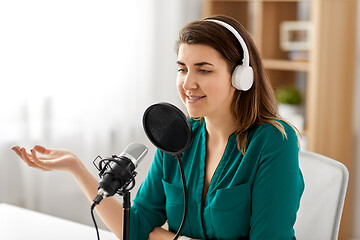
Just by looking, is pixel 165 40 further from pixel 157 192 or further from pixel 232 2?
pixel 157 192

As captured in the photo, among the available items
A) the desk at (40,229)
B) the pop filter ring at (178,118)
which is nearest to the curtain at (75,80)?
the desk at (40,229)

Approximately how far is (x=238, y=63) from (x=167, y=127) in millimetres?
382

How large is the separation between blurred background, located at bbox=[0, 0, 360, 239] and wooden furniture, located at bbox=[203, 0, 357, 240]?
34 mm

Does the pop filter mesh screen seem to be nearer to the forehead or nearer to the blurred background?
the forehead

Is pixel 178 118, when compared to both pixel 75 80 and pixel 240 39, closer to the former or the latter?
pixel 240 39

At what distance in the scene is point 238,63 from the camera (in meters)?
1.39

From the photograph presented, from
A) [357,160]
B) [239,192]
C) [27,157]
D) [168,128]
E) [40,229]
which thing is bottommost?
[357,160]

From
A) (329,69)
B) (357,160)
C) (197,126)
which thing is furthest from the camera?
(357,160)

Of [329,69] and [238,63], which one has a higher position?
[238,63]

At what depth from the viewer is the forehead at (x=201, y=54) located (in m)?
1.34

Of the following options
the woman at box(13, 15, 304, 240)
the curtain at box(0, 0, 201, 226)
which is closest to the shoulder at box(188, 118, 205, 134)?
the woman at box(13, 15, 304, 240)

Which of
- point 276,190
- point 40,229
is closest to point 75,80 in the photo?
point 40,229

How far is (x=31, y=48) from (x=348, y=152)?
1759 mm

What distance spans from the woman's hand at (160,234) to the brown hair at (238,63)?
0.30 m
